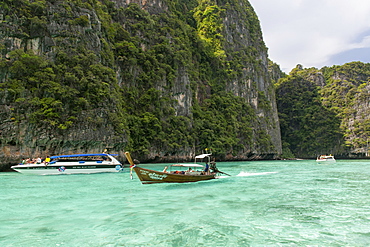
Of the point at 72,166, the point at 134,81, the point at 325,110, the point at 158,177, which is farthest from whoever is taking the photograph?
the point at 325,110

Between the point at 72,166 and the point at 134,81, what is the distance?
23191mm

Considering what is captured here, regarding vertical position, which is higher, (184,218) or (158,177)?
(158,177)

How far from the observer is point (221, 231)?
23.7ft

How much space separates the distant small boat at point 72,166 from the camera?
22219 millimetres

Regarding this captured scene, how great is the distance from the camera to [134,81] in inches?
1725

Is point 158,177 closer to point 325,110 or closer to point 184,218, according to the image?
point 184,218

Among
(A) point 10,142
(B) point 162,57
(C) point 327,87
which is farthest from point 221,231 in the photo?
(C) point 327,87

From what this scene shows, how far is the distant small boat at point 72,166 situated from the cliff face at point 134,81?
518cm

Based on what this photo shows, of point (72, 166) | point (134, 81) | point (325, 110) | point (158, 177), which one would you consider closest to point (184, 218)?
point (158, 177)

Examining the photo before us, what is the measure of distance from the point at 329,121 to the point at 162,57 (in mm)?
57880

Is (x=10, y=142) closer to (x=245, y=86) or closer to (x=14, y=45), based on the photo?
(x=14, y=45)

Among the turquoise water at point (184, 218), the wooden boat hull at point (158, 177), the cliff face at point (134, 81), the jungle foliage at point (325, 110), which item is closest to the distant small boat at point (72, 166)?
the cliff face at point (134, 81)

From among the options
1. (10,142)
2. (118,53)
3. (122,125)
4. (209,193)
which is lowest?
(209,193)

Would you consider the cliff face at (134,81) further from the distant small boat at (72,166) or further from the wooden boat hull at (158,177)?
the wooden boat hull at (158,177)
